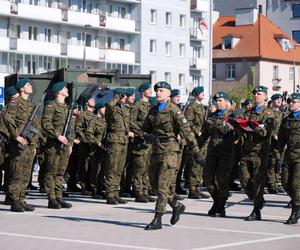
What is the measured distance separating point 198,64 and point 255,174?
72.4 m

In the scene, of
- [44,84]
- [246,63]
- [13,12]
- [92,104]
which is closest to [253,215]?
[92,104]

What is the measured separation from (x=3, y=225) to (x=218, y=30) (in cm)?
8477

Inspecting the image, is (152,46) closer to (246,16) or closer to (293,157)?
(246,16)

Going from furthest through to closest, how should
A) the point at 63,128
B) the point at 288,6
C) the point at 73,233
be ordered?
the point at 288,6
the point at 63,128
the point at 73,233

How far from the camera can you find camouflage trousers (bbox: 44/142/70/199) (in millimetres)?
17656

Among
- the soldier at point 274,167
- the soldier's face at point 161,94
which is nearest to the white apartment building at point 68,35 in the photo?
the soldier at point 274,167

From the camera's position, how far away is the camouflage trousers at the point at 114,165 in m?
18.7

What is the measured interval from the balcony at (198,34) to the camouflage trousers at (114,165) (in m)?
69.5

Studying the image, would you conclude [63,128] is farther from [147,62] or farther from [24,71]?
[147,62]

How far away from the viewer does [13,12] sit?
226 feet

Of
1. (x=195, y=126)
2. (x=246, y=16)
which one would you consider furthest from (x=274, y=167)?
(x=246, y=16)

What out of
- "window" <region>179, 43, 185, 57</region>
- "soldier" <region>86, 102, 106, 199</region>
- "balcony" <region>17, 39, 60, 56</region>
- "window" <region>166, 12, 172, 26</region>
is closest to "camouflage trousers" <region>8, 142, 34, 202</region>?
"soldier" <region>86, 102, 106, 199</region>

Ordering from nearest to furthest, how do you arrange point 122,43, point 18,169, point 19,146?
point 19,146, point 18,169, point 122,43

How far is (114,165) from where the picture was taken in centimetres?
1867
